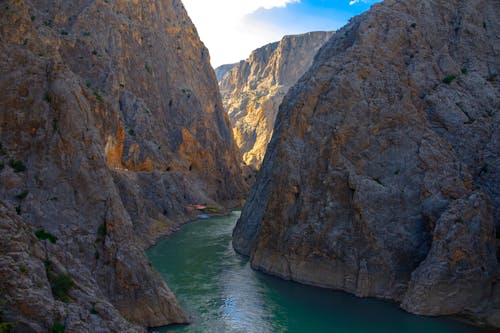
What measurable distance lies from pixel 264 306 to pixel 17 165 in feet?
50.2

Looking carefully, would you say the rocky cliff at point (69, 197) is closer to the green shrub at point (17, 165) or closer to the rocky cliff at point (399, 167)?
the green shrub at point (17, 165)

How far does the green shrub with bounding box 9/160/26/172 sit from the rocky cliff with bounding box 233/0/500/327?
57.7 ft

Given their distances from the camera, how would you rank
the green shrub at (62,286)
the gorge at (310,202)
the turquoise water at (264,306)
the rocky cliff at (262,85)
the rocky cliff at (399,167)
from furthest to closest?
the rocky cliff at (262,85)
the rocky cliff at (399,167)
the turquoise water at (264,306)
the gorge at (310,202)
the green shrub at (62,286)

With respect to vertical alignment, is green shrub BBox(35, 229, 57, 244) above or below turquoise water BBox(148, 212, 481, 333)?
above

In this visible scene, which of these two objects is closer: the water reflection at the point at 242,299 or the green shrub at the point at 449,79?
the water reflection at the point at 242,299

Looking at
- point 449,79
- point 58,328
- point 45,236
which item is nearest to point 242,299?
point 45,236

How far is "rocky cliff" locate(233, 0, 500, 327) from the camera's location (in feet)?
82.2

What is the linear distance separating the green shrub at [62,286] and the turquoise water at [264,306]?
7.50 metres

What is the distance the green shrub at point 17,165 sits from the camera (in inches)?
807

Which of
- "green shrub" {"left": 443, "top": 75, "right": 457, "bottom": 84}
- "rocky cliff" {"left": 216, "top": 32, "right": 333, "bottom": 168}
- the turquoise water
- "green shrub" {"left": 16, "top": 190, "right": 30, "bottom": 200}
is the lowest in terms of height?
the turquoise water

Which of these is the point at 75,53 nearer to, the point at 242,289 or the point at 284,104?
the point at 284,104

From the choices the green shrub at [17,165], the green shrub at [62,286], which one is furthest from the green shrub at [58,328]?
the green shrub at [17,165]

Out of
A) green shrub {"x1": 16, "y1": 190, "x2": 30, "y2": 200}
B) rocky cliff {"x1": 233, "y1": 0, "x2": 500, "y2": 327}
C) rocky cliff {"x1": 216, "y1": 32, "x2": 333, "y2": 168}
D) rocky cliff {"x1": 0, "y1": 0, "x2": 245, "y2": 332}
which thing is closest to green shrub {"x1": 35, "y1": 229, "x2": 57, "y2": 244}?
rocky cliff {"x1": 0, "y1": 0, "x2": 245, "y2": 332}

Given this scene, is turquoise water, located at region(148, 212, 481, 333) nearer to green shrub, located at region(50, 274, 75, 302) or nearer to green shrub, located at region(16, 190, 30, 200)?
green shrub, located at region(50, 274, 75, 302)
